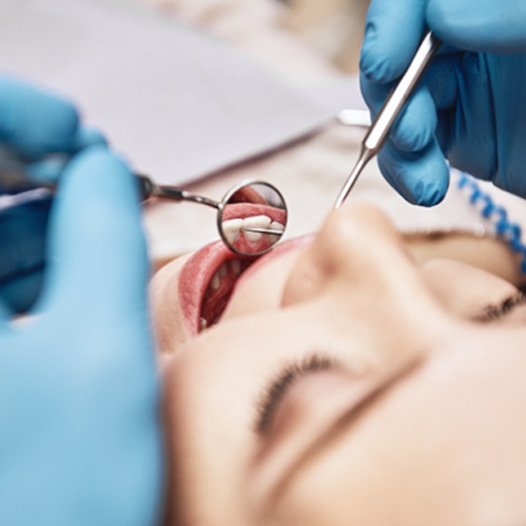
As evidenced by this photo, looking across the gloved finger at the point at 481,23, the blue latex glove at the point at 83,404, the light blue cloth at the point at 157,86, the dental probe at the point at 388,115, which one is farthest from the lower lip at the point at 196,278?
the light blue cloth at the point at 157,86

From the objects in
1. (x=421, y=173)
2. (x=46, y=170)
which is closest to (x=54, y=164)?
(x=46, y=170)

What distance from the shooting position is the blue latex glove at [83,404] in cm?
48

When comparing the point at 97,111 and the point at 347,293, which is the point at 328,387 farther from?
the point at 97,111

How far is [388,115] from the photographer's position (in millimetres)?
896

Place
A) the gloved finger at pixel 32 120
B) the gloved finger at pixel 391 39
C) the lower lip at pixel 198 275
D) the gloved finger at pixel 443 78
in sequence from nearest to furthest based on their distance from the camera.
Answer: the gloved finger at pixel 32 120 < the lower lip at pixel 198 275 < the gloved finger at pixel 391 39 < the gloved finger at pixel 443 78

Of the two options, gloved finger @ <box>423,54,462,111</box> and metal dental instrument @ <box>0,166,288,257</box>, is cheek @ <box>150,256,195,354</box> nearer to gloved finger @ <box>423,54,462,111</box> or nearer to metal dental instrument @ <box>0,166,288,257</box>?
metal dental instrument @ <box>0,166,288,257</box>

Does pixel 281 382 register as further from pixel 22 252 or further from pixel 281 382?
pixel 22 252

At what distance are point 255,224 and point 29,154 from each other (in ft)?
1.01

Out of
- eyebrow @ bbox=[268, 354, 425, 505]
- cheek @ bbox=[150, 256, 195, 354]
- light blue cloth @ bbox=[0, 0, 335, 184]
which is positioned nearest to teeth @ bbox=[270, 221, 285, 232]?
cheek @ bbox=[150, 256, 195, 354]

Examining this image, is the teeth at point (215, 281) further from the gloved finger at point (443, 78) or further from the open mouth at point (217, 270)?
the gloved finger at point (443, 78)

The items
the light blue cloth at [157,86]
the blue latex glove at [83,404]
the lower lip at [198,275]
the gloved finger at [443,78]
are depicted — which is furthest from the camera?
the light blue cloth at [157,86]

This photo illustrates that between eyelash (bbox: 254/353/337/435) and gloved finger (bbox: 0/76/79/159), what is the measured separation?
0.93ft

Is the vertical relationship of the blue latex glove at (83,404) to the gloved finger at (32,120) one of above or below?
below

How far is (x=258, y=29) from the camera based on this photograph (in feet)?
6.62
